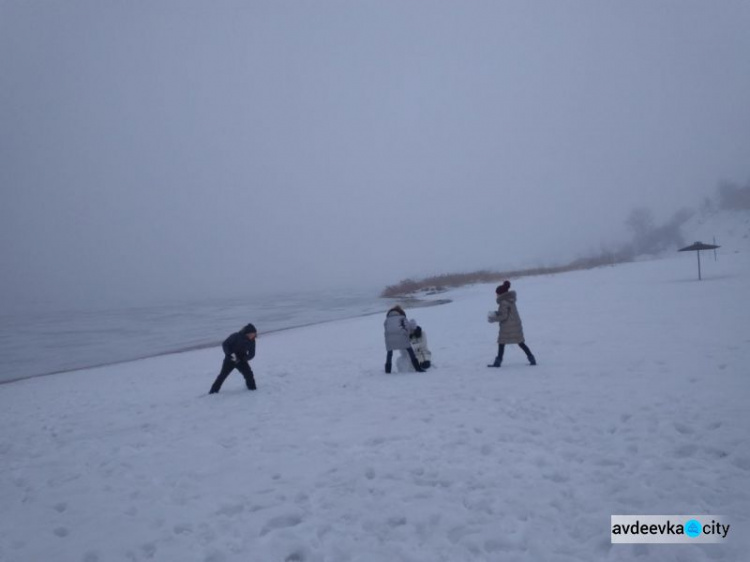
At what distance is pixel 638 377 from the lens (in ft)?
27.7

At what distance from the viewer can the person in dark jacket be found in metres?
10.5

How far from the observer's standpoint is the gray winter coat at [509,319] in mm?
10273

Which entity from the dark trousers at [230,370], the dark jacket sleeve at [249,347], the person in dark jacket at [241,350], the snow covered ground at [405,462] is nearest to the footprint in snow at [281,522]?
the snow covered ground at [405,462]

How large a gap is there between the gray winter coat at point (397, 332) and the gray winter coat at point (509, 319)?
7.51 ft

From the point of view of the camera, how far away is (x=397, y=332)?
36.7 ft

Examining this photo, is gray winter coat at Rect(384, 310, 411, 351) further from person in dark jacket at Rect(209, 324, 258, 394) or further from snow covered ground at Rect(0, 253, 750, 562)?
person in dark jacket at Rect(209, 324, 258, 394)

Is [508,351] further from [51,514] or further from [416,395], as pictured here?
[51,514]

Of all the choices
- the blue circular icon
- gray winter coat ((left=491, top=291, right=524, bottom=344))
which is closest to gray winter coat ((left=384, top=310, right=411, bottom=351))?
gray winter coat ((left=491, top=291, right=524, bottom=344))

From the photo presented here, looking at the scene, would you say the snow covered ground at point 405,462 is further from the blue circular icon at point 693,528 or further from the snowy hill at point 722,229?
the snowy hill at point 722,229

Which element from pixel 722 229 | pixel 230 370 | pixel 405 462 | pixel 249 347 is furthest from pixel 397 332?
pixel 722 229

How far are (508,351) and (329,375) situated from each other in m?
5.35

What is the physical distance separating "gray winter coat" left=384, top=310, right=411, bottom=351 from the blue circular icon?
747 cm

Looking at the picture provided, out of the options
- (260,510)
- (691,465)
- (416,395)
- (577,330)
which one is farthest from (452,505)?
(577,330)

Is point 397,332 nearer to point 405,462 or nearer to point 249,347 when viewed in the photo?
point 249,347
